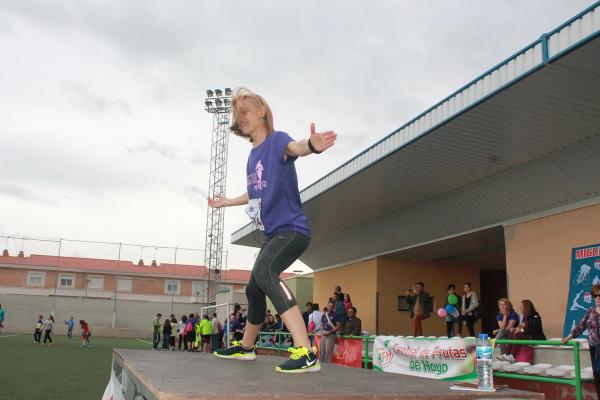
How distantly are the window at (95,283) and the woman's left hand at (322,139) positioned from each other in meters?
52.6

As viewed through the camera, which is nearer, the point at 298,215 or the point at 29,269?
the point at 298,215

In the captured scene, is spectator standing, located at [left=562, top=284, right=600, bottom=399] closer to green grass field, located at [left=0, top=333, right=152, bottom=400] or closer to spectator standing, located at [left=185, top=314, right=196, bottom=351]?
green grass field, located at [left=0, top=333, right=152, bottom=400]

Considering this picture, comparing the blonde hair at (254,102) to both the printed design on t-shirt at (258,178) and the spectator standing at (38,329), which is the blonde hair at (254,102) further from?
the spectator standing at (38,329)

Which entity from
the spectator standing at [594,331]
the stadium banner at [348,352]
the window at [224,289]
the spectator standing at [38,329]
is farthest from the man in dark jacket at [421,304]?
the window at [224,289]

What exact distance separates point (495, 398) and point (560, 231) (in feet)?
40.2

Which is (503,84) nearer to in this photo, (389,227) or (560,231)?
(560,231)

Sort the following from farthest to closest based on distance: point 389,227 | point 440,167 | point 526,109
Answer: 1. point 389,227
2. point 440,167
3. point 526,109

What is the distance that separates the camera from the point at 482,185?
14.9 metres

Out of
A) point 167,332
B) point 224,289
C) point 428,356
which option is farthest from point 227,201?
point 224,289

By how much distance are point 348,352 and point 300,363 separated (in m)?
9.35

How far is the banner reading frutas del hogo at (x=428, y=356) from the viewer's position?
7664 mm

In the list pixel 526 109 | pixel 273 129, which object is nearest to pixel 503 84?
pixel 526 109

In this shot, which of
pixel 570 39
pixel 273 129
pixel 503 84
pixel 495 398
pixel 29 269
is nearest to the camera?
pixel 495 398

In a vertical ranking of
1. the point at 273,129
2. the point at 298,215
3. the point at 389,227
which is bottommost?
the point at 298,215
